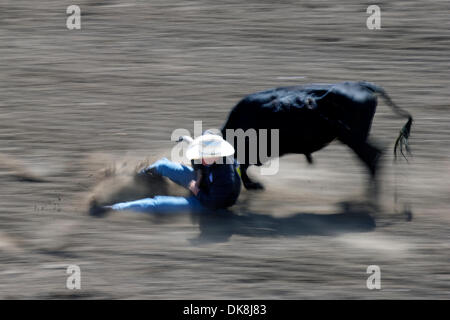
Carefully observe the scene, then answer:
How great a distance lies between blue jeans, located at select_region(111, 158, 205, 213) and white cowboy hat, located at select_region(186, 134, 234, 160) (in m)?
0.30

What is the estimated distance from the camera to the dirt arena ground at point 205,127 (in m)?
5.46

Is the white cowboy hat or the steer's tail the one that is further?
the steer's tail

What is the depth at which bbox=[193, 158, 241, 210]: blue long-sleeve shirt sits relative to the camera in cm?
584

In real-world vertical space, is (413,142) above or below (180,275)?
above

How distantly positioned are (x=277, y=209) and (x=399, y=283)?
1.26 meters

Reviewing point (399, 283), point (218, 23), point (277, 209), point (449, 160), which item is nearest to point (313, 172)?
point (277, 209)

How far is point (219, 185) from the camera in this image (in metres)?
5.85

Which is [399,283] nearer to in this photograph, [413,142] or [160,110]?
[413,142]

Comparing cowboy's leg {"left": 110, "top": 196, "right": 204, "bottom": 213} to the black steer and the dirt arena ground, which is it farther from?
the black steer

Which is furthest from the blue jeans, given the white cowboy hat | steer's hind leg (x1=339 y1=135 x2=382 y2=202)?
steer's hind leg (x1=339 y1=135 x2=382 y2=202)

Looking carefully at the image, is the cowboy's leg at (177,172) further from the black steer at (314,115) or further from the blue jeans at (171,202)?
the black steer at (314,115)

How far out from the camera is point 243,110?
241 inches

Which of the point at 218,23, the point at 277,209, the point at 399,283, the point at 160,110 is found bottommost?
the point at 399,283

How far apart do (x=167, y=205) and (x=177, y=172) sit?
11.5 inches
